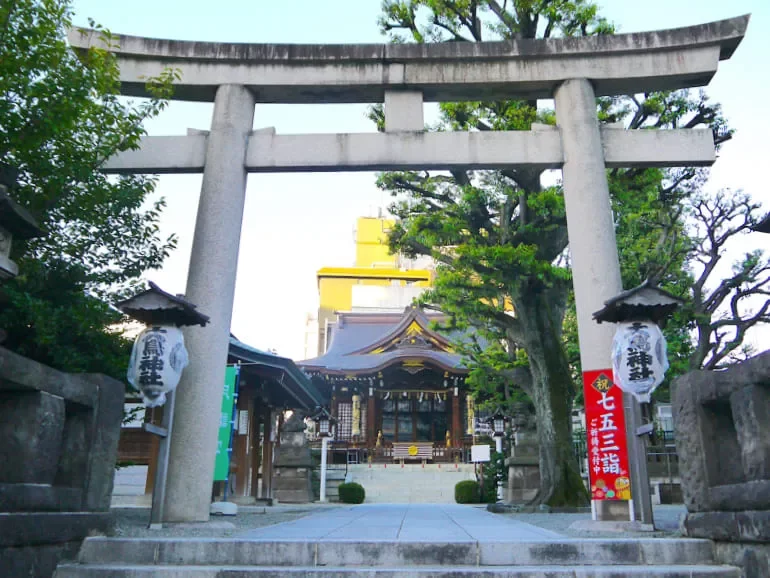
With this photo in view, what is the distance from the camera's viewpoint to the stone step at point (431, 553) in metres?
5.39

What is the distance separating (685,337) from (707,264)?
19.3 ft

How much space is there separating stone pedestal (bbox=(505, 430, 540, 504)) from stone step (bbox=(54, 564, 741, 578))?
1129 centimetres

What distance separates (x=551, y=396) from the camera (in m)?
12.9

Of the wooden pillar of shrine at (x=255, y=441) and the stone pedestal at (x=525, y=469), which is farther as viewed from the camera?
the wooden pillar of shrine at (x=255, y=441)

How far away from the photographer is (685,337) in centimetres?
2122

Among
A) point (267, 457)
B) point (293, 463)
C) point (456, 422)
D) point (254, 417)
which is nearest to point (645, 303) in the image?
point (254, 417)

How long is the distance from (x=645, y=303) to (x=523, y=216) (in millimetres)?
6477

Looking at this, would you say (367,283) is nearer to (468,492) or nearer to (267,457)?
(267,457)

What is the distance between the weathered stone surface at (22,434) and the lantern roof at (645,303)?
18.6ft

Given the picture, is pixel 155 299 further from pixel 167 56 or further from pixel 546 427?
pixel 546 427

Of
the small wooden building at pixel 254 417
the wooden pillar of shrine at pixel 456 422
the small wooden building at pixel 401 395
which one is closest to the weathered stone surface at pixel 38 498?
the small wooden building at pixel 254 417

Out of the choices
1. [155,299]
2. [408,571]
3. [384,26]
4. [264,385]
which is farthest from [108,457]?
[264,385]

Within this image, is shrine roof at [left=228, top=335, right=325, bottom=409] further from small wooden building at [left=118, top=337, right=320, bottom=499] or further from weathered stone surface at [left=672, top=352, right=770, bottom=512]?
weathered stone surface at [left=672, top=352, right=770, bottom=512]

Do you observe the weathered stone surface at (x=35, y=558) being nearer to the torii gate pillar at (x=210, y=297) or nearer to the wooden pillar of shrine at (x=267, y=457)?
the torii gate pillar at (x=210, y=297)
